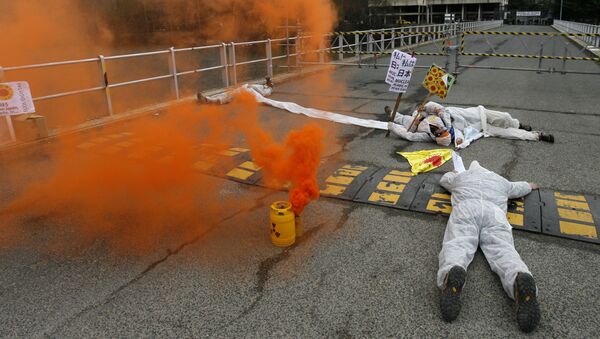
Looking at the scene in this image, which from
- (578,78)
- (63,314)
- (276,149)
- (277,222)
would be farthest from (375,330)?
(578,78)

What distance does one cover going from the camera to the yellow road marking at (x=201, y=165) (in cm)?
586

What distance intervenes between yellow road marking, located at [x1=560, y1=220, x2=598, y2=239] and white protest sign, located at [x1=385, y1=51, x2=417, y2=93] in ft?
12.7

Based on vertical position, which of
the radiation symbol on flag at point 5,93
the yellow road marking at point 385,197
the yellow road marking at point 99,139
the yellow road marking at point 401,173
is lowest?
the yellow road marking at point 401,173

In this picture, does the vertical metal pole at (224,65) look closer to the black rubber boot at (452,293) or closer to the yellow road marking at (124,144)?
the yellow road marking at (124,144)

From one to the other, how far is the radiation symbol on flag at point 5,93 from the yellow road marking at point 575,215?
292 inches

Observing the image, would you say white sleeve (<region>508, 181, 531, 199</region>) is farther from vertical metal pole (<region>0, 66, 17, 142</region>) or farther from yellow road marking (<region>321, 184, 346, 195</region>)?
vertical metal pole (<region>0, 66, 17, 142</region>)

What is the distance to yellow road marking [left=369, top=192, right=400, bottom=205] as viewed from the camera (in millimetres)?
4789

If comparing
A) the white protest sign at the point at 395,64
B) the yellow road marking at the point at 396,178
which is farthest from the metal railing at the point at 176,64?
the yellow road marking at the point at 396,178

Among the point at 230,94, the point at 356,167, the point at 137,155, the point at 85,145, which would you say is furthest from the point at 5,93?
the point at 356,167

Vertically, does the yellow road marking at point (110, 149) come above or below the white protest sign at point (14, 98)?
below

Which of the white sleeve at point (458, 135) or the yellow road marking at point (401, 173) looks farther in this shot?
the white sleeve at point (458, 135)

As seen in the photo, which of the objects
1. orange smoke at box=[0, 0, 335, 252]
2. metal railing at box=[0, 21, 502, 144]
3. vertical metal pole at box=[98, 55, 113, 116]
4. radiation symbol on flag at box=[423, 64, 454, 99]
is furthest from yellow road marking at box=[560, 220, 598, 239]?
vertical metal pole at box=[98, 55, 113, 116]

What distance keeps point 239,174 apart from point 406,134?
2.85 m

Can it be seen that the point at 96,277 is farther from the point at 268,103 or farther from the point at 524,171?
the point at 268,103
